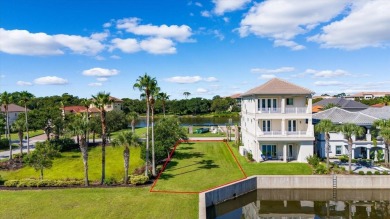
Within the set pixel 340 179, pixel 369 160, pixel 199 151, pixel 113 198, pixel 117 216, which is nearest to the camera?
pixel 117 216

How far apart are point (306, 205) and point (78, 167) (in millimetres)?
29870

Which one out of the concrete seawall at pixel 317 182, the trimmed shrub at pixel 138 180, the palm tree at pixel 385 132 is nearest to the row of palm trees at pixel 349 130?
the palm tree at pixel 385 132

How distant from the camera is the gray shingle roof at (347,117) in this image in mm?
40312

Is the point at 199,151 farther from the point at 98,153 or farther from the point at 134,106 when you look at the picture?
the point at 134,106

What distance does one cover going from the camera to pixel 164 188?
2920cm

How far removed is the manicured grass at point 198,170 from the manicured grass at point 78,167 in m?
6.34

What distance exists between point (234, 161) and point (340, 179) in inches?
529

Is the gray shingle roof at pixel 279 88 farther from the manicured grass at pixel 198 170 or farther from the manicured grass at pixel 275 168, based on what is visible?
the manicured grass at pixel 198 170

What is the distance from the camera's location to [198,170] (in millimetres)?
35719

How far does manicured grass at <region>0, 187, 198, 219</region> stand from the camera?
23078mm

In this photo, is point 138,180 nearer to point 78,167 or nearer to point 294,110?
point 78,167

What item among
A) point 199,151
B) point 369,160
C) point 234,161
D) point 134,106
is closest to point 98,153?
point 199,151

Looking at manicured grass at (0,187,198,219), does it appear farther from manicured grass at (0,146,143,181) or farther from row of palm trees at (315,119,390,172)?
row of palm trees at (315,119,390,172)

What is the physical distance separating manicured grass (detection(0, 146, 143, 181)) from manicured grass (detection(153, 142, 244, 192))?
634 cm
